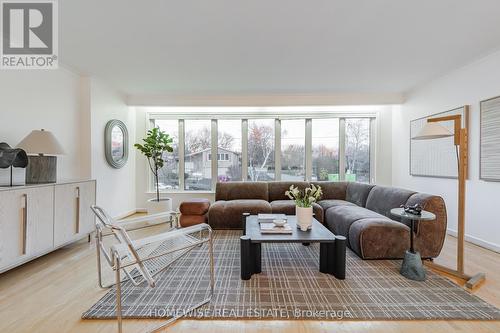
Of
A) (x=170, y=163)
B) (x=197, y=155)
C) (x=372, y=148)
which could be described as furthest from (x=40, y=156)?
(x=372, y=148)

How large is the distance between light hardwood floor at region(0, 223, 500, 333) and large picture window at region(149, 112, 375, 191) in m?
2.81

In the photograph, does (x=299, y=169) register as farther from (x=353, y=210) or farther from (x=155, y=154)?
(x=155, y=154)

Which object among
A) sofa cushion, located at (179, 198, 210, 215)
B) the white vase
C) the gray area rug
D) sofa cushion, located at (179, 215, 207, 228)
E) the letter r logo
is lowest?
the gray area rug

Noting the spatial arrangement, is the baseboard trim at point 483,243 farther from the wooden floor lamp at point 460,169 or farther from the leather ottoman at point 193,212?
the leather ottoman at point 193,212

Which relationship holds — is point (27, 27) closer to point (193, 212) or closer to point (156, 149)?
point (156, 149)

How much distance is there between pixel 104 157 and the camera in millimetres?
4223

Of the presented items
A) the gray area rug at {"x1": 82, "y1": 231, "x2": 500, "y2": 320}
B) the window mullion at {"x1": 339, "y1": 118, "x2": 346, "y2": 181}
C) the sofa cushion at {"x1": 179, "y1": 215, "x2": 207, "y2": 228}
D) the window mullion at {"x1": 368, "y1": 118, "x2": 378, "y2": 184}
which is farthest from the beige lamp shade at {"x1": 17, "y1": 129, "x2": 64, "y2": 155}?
the window mullion at {"x1": 368, "y1": 118, "x2": 378, "y2": 184}

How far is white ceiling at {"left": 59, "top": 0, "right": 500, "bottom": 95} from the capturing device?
215 cm

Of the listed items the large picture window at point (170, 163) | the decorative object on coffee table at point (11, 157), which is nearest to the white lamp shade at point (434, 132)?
the decorative object on coffee table at point (11, 157)

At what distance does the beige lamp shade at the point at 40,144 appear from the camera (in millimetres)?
2654

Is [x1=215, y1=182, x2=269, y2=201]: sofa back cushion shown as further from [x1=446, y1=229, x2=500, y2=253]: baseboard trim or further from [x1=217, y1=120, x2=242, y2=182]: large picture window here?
[x1=446, y1=229, x2=500, y2=253]: baseboard trim

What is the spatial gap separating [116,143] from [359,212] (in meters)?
4.53

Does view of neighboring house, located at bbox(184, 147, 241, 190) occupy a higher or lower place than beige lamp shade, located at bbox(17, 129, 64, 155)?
lower

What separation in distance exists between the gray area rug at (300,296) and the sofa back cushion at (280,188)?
6.75 ft
